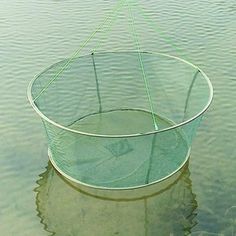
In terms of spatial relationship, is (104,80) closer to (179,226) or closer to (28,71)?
(28,71)

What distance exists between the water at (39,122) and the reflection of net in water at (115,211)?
2 centimetres

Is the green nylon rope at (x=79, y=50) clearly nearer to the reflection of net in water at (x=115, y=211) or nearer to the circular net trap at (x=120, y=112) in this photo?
the circular net trap at (x=120, y=112)

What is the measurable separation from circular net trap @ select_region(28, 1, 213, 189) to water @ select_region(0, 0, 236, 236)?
0.44 meters

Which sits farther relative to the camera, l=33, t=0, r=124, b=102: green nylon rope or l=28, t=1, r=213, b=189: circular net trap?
l=33, t=0, r=124, b=102: green nylon rope

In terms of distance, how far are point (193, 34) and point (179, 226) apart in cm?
626

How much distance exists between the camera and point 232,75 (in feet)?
29.9

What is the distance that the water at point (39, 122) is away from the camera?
6.00 metres

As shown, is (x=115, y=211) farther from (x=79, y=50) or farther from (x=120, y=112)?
(x=79, y=50)

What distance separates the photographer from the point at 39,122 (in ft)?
26.0

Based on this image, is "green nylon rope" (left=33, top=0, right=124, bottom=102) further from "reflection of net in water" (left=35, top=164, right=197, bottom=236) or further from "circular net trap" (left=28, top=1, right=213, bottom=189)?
"reflection of net in water" (left=35, top=164, right=197, bottom=236)

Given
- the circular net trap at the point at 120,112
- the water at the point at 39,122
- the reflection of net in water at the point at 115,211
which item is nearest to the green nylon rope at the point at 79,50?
the circular net trap at the point at 120,112

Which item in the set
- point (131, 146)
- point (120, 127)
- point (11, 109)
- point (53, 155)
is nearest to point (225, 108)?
point (120, 127)

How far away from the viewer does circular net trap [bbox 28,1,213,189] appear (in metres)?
6.02

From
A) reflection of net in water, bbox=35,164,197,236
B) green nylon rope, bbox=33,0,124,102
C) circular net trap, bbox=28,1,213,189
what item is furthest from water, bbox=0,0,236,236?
circular net trap, bbox=28,1,213,189
